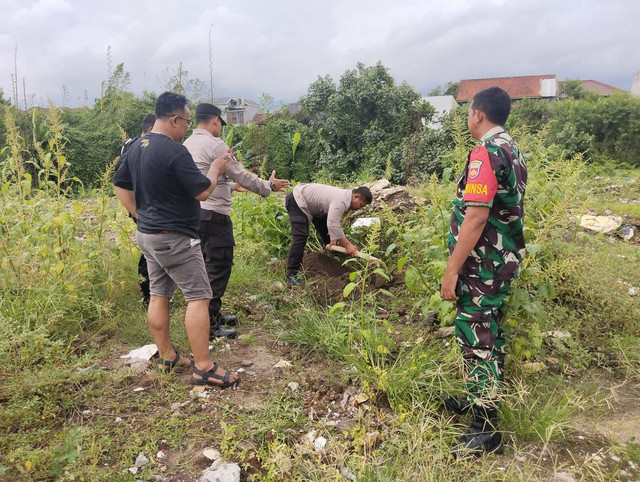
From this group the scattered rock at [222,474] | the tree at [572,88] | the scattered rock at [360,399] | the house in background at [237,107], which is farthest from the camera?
the tree at [572,88]

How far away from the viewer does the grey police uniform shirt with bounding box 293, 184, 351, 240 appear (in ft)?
15.7

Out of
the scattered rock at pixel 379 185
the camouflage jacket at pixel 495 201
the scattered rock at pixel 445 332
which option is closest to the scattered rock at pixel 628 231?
the scattered rock at pixel 379 185

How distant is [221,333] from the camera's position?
3715mm

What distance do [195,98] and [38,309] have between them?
36.5ft

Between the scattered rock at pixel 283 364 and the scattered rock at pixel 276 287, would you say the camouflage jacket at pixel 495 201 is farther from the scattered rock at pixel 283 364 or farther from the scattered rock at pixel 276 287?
the scattered rock at pixel 276 287

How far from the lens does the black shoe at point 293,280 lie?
494 centimetres

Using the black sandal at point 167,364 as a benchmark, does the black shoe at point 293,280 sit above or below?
below

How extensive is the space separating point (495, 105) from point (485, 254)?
82cm

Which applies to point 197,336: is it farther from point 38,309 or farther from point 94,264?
point 94,264

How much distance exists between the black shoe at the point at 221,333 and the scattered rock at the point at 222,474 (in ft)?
5.05

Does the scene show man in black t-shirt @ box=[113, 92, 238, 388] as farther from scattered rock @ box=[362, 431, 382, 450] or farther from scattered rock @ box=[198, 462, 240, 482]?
scattered rock @ box=[362, 431, 382, 450]

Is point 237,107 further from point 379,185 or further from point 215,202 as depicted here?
point 215,202

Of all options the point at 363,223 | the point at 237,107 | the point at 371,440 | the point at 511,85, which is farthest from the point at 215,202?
the point at 511,85

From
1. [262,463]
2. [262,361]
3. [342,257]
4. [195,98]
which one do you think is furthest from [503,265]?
[195,98]
